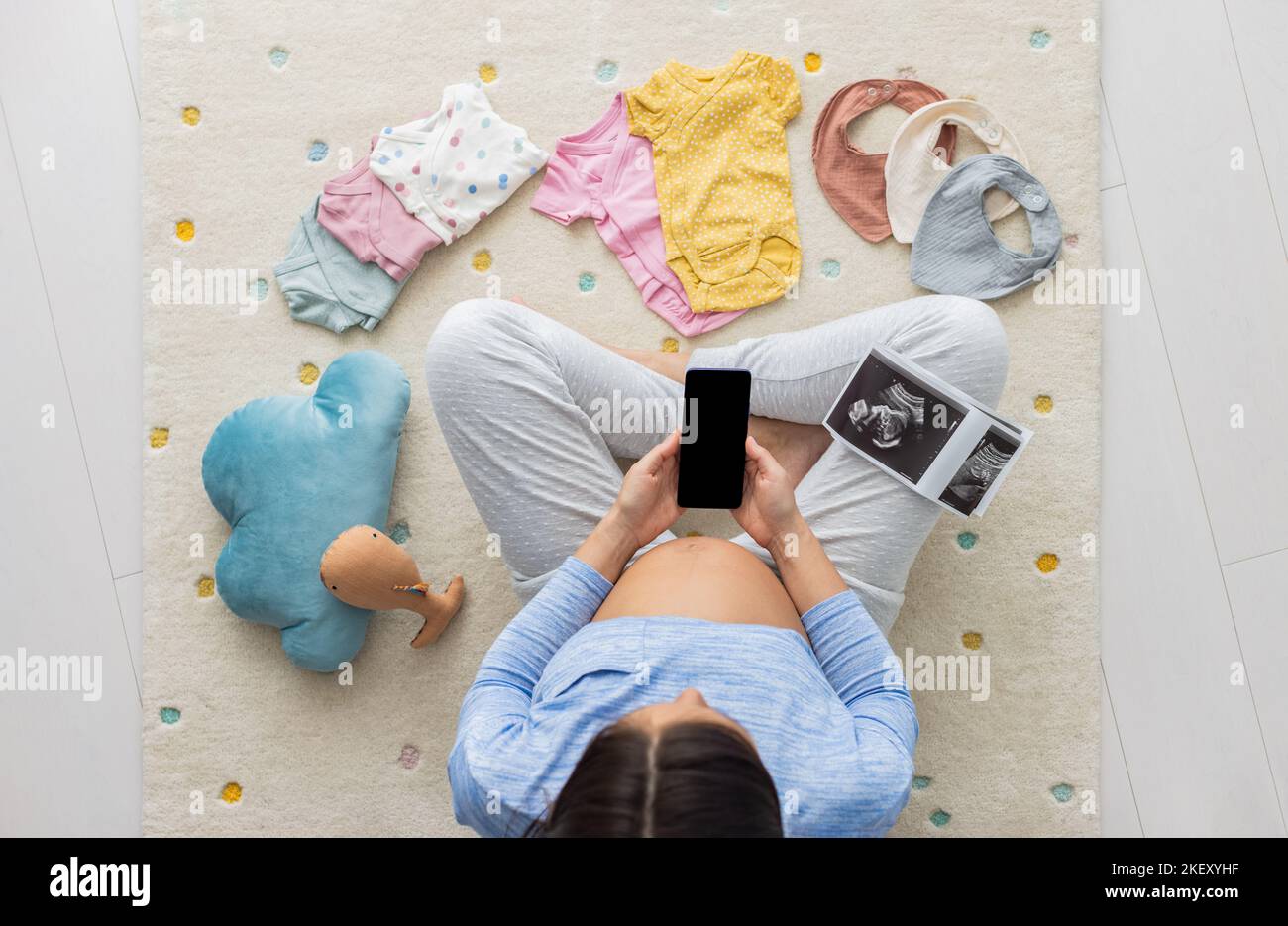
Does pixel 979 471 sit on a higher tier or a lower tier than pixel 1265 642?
higher

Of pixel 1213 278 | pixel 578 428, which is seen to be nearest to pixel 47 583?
pixel 578 428

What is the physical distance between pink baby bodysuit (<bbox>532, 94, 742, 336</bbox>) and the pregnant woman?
10 cm

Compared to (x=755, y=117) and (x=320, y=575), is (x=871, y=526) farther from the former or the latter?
(x=320, y=575)

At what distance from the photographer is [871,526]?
1.00 m

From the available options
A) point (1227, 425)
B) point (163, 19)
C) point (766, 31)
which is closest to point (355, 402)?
point (163, 19)

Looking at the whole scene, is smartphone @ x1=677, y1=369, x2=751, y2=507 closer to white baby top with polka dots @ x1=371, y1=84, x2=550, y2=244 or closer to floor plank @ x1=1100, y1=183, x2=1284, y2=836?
white baby top with polka dots @ x1=371, y1=84, x2=550, y2=244

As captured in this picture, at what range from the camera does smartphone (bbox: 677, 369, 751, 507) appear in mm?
924

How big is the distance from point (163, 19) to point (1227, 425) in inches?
57.4

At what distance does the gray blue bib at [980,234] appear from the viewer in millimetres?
1153

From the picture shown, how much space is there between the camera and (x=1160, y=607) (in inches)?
46.8

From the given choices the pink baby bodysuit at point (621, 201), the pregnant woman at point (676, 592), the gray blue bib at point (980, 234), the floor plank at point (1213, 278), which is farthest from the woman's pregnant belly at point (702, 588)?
the floor plank at point (1213, 278)

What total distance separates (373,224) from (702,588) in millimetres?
647

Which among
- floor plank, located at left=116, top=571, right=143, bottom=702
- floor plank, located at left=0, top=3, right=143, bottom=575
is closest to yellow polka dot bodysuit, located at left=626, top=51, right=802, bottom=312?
floor plank, located at left=0, top=3, right=143, bottom=575

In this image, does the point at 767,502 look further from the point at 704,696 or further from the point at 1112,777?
the point at 1112,777
